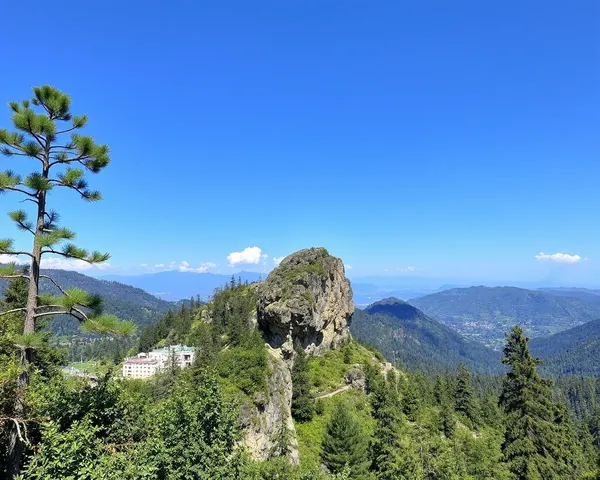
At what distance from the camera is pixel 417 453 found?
27.0 metres

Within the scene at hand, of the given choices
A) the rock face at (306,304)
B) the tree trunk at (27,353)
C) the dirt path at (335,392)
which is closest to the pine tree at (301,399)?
the dirt path at (335,392)

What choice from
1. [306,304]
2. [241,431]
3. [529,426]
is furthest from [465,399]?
[241,431]

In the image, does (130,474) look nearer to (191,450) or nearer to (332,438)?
(191,450)

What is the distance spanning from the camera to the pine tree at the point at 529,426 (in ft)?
76.2

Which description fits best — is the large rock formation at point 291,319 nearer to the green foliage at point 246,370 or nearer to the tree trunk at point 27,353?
the green foliage at point 246,370

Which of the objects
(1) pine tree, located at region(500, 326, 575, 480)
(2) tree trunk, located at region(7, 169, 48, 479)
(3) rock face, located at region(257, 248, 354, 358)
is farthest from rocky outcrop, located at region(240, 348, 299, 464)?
(3) rock face, located at region(257, 248, 354, 358)

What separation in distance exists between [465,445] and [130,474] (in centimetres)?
4589

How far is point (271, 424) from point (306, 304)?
26.4 metres

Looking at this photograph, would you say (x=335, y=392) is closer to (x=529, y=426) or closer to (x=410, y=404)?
(x=410, y=404)

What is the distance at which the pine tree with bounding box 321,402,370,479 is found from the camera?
31219mm

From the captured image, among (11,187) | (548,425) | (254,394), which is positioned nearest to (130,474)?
(11,187)

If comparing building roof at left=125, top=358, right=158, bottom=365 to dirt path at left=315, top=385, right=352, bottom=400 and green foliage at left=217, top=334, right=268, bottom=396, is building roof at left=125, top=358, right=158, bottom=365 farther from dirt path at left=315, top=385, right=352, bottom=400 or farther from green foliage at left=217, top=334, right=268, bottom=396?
green foliage at left=217, top=334, right=268, bottom=396

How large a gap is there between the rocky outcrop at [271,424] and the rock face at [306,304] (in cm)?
1890

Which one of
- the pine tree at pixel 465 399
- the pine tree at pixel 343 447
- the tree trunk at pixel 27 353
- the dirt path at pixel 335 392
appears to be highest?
the tree trunk at pixel 27 353
